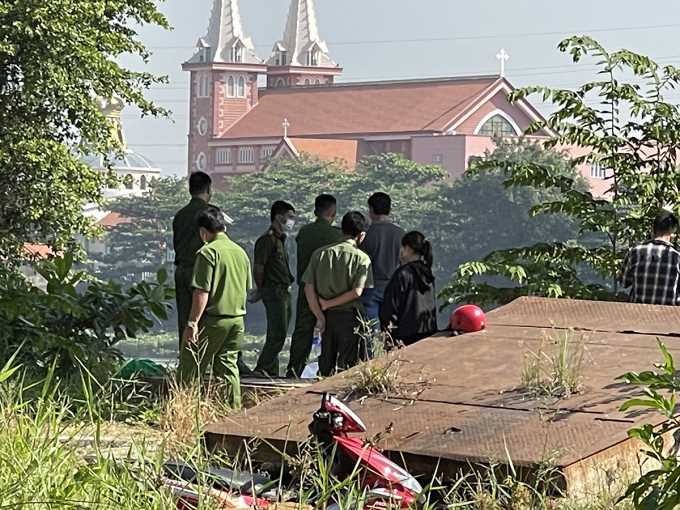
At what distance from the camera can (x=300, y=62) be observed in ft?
481

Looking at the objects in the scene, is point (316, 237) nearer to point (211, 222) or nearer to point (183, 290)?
point (183, 290)

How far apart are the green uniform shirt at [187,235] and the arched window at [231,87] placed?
128m

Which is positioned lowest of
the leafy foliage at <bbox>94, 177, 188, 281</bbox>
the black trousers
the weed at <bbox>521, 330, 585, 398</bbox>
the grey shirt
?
the leafy foliage at <bbox>94, 177, 188, 281</bbox>

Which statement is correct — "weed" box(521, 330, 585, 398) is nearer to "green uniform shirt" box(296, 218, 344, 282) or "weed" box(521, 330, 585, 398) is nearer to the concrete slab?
the concrete slab

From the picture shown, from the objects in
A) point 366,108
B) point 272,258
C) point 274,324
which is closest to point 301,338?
point 274,324

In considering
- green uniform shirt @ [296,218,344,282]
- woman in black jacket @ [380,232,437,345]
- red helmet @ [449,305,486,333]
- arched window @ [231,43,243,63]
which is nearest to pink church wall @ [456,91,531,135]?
arched window @ [231,43,243,63]

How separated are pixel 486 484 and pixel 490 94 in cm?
11639

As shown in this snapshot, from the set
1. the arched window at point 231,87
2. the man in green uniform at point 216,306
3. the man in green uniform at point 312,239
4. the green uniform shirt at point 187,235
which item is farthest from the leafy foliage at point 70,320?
the arched window at point 231,87

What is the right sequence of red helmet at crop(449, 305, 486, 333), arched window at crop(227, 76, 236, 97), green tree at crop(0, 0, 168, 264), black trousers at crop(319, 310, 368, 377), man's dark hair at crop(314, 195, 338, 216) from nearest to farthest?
red helmet at crop(449, 305, 486, 333) → black trousers at crop(319, 310, 368, 377) → man's dark hair at crop(314, 195, 338, 216) → green tree at crop(0, 0, 168, 264) → arched window at crop(227, 76, 236, 97)

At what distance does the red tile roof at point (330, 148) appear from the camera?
116900 mm

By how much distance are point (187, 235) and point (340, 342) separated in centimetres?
137

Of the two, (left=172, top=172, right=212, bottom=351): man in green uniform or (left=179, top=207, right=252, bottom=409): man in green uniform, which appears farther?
(left=172, top=172, right=212, bottom=351): man in green uniform

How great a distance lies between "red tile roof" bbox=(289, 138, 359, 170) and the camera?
4602 inches

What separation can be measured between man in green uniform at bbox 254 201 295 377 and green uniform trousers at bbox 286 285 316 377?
0.11m
